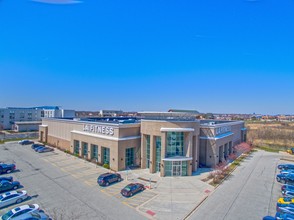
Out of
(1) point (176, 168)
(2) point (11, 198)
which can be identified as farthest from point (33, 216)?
(1) point (176, 168)

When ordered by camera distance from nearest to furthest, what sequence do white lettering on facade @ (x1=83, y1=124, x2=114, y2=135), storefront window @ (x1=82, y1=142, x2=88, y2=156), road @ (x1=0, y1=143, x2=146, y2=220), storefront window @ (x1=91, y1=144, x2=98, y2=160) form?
road @ (x1=0, y1=143, x2=146, y2=220)
white lettering on facade @ (x1=83, y1=124, x2=114, y2=135)
storefront window @ (x1=91, y1=144, x2=98, y2=160)
storefront window @ (x1=82, y1=142, x2=88, y2=156)

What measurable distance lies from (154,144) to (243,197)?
15.3 metres

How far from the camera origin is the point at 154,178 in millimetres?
29625

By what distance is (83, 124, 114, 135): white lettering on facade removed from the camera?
115 ft

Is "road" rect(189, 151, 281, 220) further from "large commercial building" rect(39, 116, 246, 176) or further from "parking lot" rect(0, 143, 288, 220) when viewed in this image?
"large commercial building" rect(39, 116, 246, 176)

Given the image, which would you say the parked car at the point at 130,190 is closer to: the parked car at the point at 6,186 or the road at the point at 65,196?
the road at the point at 65,196

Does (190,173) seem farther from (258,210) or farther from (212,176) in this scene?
(258,210)

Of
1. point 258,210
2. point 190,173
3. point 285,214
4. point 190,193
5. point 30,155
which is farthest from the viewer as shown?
point 30,155

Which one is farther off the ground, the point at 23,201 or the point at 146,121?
the point at 146,121

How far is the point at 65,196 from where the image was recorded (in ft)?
74.8

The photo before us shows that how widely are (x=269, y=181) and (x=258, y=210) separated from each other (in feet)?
39.6

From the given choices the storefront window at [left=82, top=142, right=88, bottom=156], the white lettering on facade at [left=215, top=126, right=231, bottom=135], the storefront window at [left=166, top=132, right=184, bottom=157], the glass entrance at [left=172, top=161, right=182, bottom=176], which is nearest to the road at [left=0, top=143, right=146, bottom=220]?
the storefront window at [left=82, top=142, right=88, bottom=156]

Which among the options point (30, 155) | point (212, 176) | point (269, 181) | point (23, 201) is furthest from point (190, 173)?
point (30, 155)

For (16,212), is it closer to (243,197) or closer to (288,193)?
(243,197)
